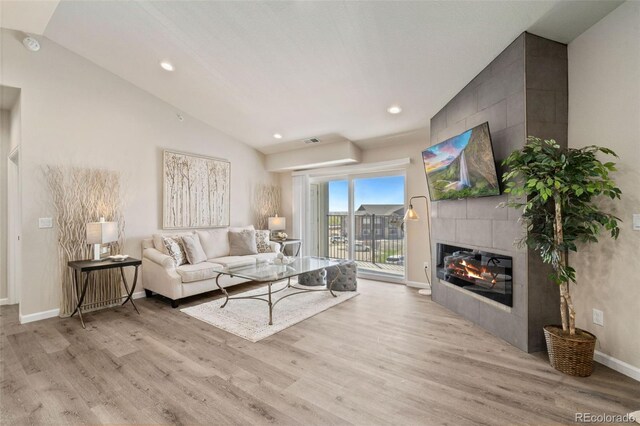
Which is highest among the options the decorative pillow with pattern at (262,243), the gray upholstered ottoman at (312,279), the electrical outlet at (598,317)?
the decorative pillow with pattern at (262,243)

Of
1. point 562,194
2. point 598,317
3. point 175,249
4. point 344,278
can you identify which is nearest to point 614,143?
point 562,194

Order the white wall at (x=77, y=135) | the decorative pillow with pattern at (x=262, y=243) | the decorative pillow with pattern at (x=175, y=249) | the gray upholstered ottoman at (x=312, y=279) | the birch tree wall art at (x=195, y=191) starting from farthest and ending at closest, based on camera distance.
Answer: the decorative pillow with pattern at (x=262, y=243) → the gray upholstered ottoman at (x=312, y=279) → the birch tree wall art at (x=195, y=191) → the decorative pillow with pattern at (x=175, y=249) → the white wall at (x=77, y=135)

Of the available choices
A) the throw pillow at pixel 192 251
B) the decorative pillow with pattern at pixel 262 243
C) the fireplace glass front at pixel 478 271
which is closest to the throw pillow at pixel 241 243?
the decorative pillow with pattern at pixel 262 243

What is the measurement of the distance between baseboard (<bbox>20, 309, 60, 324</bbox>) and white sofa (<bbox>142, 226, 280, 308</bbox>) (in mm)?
984

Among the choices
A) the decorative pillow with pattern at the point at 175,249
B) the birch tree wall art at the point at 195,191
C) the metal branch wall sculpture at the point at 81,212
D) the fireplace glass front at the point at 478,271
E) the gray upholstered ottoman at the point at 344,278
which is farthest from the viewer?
the birch tree wall art at the point at 195,191

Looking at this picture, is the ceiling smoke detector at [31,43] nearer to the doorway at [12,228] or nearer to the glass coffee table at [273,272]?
the doorway at [12,228]

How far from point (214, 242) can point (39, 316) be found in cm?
219

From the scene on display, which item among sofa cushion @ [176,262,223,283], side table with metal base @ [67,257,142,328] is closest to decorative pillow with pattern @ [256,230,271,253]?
sofa cushion @ [176,262,223,283]

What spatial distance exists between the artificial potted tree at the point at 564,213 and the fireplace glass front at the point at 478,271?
43cm

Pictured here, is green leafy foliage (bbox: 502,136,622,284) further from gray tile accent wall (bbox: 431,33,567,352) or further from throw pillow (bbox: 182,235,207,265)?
throw pillow (bbox: 182,235,207,265)

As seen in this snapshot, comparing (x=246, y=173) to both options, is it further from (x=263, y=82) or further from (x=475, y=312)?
(x=475, y=312)

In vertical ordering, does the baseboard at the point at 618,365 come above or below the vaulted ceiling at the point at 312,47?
below

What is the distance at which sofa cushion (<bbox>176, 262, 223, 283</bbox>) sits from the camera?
148 inches

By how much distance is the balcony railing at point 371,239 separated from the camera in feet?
17.1
